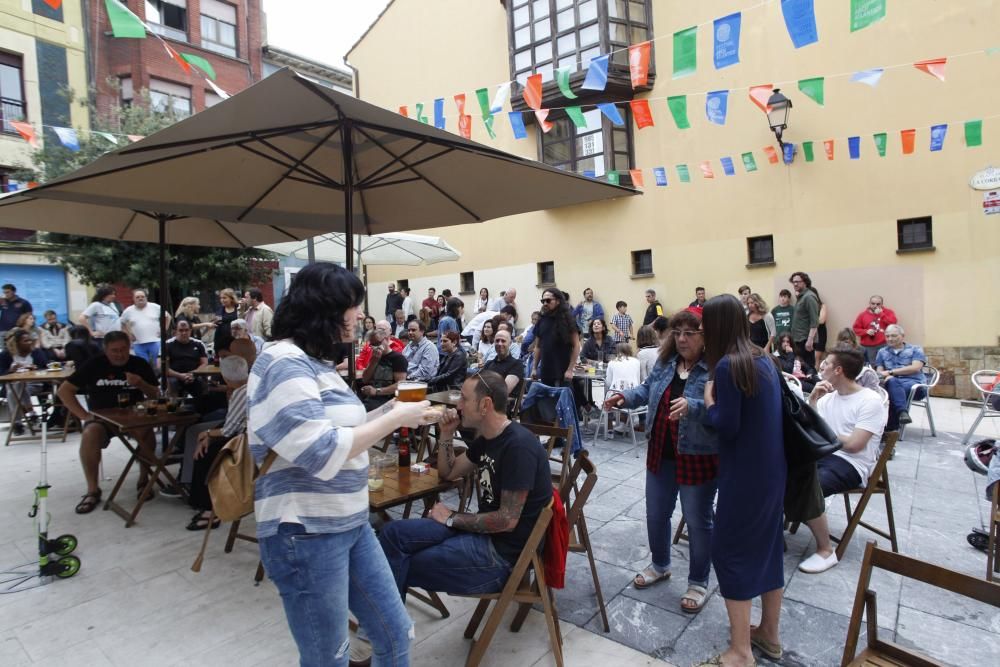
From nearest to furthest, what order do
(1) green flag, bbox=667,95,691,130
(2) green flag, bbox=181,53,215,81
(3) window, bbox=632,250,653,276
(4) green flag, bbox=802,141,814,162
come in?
(2) green flag, bbox=181,53,215,81 < (1) green flag, bbox=667,95,691,130 < (4) green flag, bbox=802,141,814,162 < (3) window, bbox=632,250,653,276

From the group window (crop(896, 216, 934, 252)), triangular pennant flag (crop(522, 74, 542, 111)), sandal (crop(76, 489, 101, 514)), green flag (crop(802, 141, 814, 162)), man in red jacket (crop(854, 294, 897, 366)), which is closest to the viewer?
sandal (crop(76, 489, 101, 514))

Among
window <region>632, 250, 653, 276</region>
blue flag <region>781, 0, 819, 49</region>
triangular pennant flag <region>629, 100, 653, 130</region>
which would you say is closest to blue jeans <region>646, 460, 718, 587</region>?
blue flag <region>781, 0, 819, 49</region>

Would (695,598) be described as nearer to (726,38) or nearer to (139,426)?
(139,426)

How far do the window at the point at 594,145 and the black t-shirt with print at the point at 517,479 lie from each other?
1063 centimetres

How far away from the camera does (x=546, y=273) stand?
1428 cm

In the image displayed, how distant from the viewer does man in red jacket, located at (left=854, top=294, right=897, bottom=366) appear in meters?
8.79

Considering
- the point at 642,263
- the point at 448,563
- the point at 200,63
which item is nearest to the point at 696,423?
the point at 448,563

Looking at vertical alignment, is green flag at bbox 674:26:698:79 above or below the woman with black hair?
above

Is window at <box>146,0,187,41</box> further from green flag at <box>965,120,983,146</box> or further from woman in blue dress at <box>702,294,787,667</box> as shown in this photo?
woman in blue dress at <box>702,294,787,667</box>

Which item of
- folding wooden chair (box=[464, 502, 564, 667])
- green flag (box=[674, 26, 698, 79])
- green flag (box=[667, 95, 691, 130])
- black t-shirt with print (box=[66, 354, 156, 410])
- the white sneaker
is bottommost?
the white sneaker

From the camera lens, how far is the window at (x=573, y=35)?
472 inches

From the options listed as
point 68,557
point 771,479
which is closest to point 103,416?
point 68,557

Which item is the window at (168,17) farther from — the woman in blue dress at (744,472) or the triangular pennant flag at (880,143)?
the woman in blue dress at (744,472)

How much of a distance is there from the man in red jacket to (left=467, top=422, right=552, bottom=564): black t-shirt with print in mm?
8333
